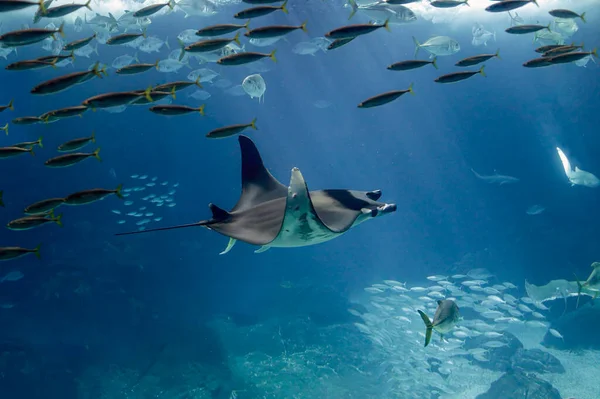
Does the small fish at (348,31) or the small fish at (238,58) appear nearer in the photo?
the small fish at (348,31)

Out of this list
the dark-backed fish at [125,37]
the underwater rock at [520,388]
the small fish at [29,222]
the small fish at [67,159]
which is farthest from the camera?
the underwater rock at [520,388]

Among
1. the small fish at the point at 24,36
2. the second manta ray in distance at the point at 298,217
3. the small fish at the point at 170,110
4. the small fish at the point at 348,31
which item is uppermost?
the small fish at the point at 24,36

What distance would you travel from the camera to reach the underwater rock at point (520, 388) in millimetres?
8844

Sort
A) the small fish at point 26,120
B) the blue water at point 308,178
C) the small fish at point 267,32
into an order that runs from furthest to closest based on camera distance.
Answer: the blue water at point 308,178 < the small fish at point 26,120 < the small fish at point 267,32

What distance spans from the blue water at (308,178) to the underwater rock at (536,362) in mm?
6614

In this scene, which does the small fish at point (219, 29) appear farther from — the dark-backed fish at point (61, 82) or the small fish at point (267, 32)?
the dark-backed fish at point (61, 82)

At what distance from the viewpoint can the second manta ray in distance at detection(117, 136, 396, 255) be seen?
307 cm

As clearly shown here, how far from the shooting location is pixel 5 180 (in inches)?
621

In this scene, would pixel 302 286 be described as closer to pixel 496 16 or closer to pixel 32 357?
pixel 32 357

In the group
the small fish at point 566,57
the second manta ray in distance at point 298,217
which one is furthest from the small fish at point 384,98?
the small fish at point 566,57

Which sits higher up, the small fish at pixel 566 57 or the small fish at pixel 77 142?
the small fish at pixel 566 57

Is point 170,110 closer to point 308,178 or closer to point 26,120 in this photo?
point 26,120

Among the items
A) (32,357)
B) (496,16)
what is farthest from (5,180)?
(496,16)

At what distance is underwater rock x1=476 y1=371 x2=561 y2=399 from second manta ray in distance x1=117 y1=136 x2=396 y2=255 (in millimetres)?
7701
